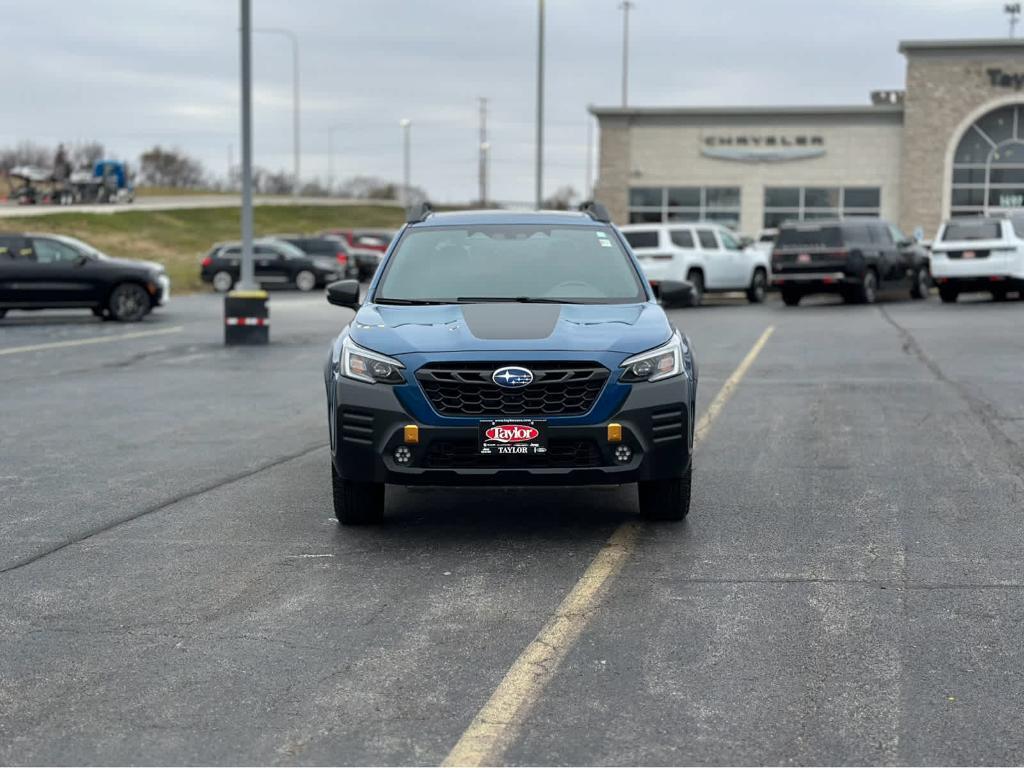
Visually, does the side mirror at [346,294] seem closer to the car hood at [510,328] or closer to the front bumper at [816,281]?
the car hood at [510,328]

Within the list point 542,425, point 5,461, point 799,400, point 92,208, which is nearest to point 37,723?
point 542,425

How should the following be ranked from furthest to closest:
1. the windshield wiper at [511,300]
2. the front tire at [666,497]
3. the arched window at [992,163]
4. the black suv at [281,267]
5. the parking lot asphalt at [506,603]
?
the arched window at [992,163] → the black suv at [281,267] → the windshield wiper at [511,300] → the front tire at [666,497] → the parking lot asphalt at [506,603]

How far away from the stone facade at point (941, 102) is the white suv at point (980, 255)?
82.0 feet

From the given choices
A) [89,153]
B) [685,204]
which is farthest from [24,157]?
[685,204]

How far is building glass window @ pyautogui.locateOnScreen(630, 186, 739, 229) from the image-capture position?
187 ft

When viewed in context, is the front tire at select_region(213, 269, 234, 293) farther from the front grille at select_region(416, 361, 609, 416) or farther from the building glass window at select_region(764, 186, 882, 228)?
the front grille at select_region(416, 361, 609, 416)

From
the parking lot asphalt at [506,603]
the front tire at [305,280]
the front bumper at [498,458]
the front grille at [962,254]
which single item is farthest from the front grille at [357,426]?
the front tire at [305,280]

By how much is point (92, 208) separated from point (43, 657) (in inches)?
2583

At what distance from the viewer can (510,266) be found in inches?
325

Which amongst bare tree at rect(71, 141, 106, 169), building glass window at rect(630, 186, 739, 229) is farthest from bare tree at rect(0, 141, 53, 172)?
building glass window at rect(630, 186, 739, 229)

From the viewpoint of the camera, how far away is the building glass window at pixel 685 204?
187 feet

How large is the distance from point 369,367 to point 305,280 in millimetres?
35441

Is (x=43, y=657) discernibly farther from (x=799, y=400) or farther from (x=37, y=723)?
(x=799, y=400)

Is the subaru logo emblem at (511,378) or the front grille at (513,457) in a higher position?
the subaru logo emblem at (511,378)
